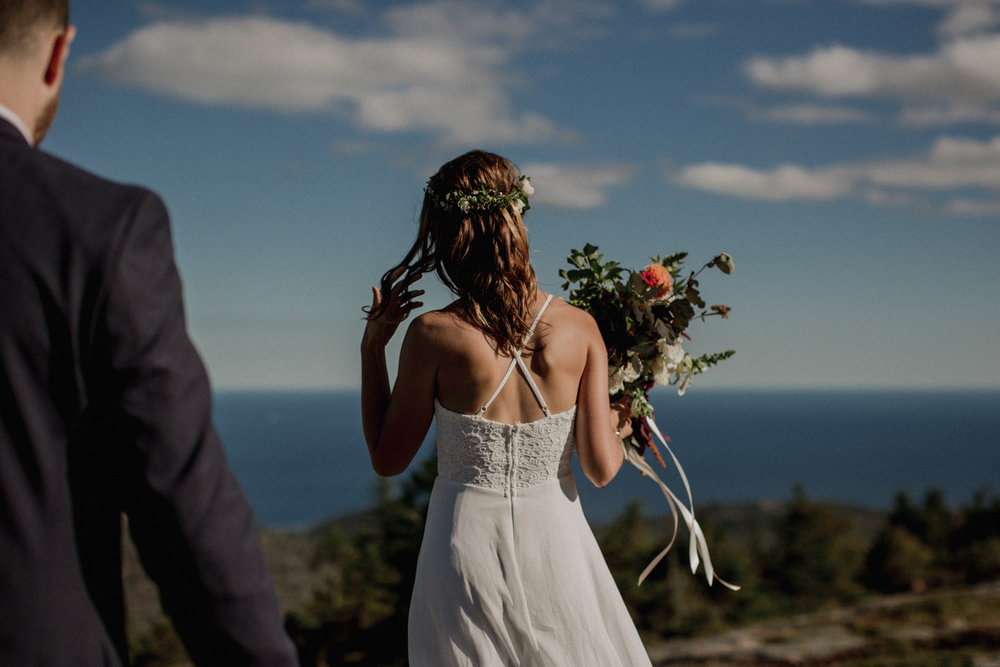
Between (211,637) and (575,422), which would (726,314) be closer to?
(575,422)

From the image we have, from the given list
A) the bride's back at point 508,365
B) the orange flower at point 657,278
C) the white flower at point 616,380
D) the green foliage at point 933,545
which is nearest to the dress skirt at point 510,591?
the bride's back at point 508,365

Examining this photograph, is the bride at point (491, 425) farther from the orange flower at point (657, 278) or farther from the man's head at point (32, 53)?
the man's head at point (32, 53)

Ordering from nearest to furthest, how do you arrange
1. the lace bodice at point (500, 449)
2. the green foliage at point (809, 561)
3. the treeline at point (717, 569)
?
the lace bodice at point (500, 449) < the treeline at point (717, 569) < the green foliage at point (809, 561)

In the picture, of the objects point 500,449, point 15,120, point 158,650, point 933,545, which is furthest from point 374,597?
point 933,545

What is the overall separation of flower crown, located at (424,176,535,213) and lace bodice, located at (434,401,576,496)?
0.87m

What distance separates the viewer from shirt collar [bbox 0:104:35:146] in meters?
1.43

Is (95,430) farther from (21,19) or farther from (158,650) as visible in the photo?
(158,650)

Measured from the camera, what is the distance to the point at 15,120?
1.44 metres

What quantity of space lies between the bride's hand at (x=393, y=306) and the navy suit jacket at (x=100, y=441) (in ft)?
6.44

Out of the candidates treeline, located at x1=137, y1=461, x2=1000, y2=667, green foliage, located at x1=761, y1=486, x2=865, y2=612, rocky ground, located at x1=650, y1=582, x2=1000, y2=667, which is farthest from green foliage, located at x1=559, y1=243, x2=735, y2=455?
green foliage, located at x1=761, y1=486, x2=865, y2=612

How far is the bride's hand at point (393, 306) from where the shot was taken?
338 cm

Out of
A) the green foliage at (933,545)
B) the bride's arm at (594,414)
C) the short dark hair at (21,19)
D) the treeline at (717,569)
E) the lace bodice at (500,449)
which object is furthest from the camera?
the green foliage at (933,545)

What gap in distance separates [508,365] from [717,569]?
158ft

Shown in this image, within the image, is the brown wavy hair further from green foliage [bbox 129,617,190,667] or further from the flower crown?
green foliage [bbox 129,617,190,667]
